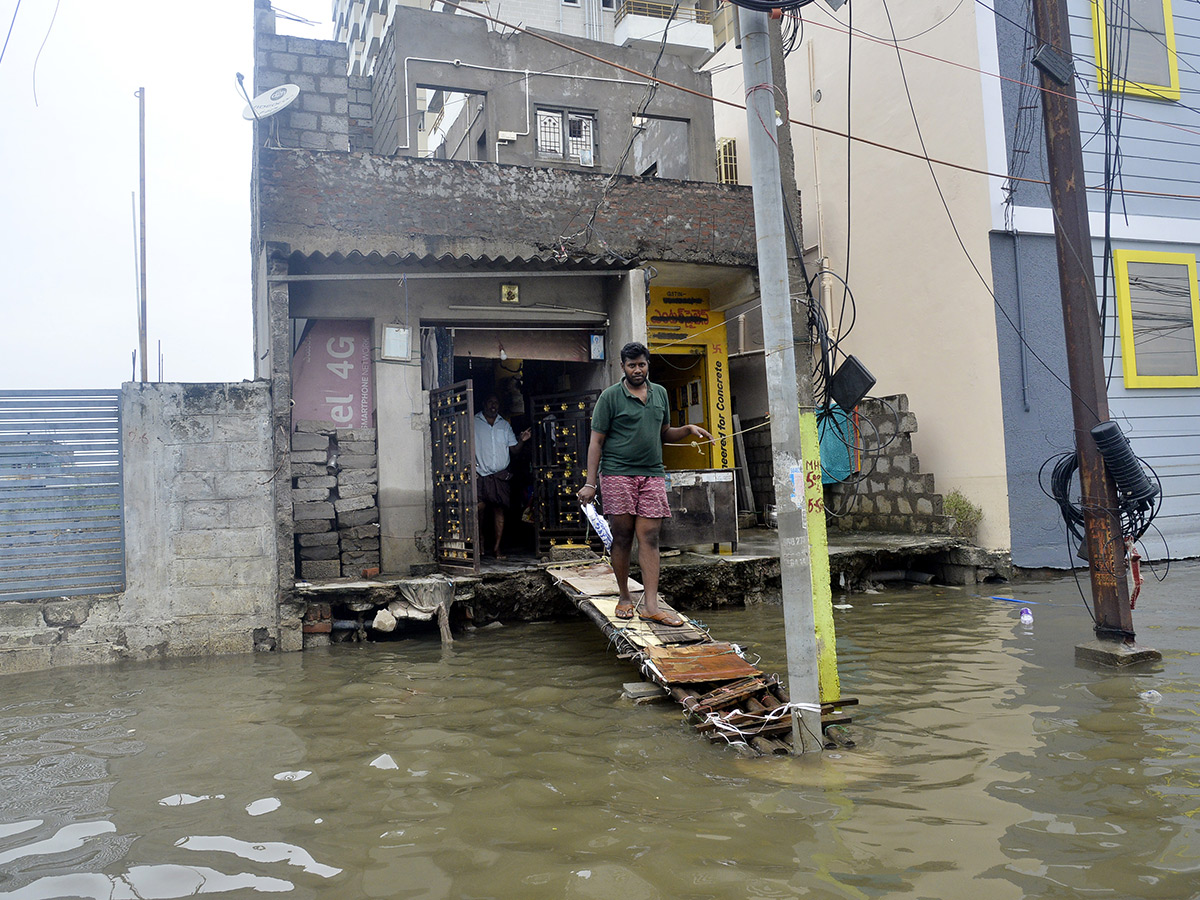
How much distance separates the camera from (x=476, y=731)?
4520 millimetres

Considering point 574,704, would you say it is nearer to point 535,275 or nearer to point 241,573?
point 241,573

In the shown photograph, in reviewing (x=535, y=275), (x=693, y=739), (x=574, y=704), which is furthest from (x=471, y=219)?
(x=693, y=739)

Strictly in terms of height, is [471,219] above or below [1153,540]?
above

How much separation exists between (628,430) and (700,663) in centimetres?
175

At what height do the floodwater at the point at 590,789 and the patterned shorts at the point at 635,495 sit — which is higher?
the patterned shorts at the point at 635,495

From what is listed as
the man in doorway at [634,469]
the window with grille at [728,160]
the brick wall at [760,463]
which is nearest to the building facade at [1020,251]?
the brick wall at [760,463]

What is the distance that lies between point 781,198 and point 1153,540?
9183 millimetres

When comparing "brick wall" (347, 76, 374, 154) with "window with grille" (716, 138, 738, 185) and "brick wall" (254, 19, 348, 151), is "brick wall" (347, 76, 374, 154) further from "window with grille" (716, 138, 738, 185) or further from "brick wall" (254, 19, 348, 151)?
"window with grille" (716, 138, 738, 185)

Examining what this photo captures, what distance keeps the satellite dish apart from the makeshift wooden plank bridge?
21.3 feet

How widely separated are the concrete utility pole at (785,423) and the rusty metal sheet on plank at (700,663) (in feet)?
2.94

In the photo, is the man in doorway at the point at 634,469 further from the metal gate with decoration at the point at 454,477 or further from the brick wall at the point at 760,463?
the brick wall at the point at 760,463

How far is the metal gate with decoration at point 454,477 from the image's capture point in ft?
27.5

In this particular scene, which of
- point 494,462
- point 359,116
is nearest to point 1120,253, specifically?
point 494,462

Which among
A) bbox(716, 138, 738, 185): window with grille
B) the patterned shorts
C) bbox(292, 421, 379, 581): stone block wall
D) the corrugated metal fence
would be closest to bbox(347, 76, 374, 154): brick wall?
bbox(292, 421, 379, 581): stone block wall
